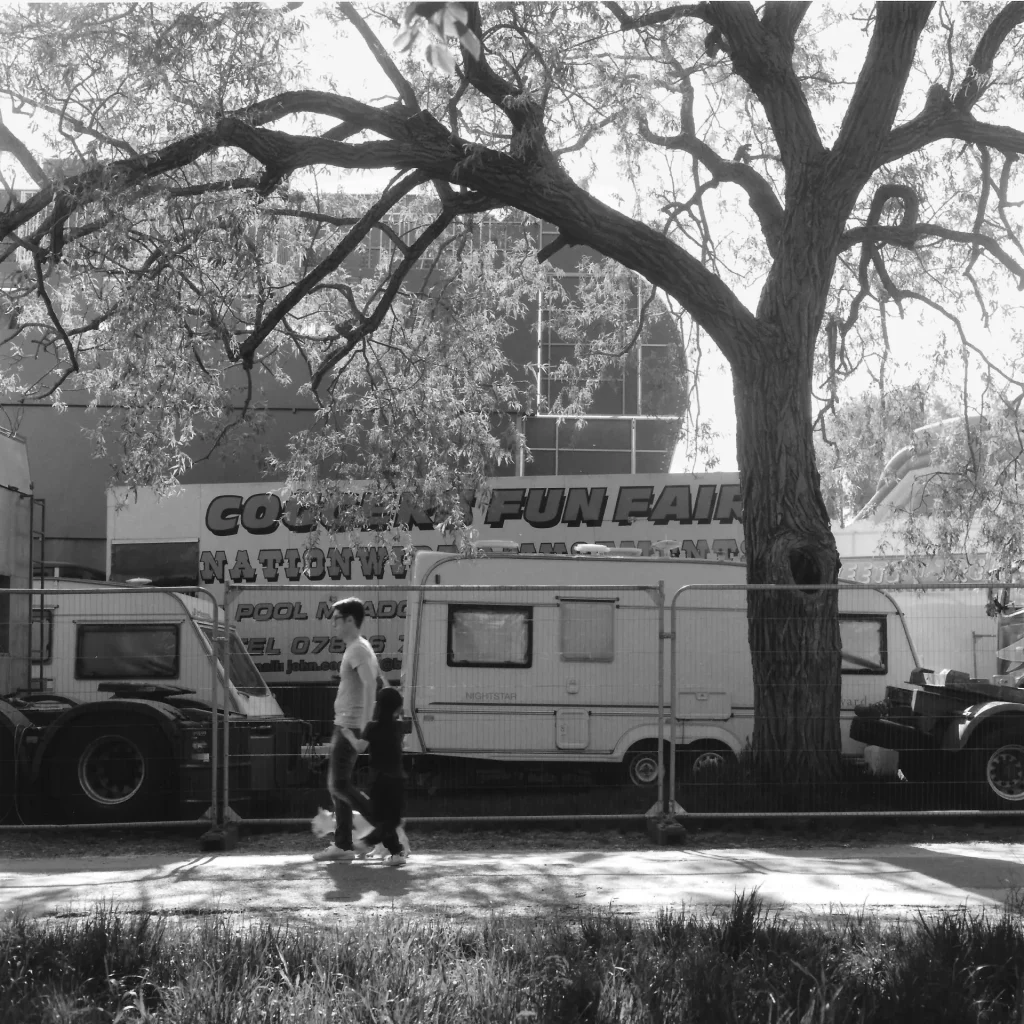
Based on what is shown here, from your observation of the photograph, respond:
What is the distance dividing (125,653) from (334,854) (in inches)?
204

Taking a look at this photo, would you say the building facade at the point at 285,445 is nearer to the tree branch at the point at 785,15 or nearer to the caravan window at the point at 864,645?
the caravan window at the point at 864,645

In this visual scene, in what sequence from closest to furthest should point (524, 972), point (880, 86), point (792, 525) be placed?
point (524, 972) → point (792, 525) → point (880, 86)

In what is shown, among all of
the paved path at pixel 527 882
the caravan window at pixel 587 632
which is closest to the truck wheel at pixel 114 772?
the paved path at pixel 527 882

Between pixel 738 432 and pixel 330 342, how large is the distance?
20.6 ft

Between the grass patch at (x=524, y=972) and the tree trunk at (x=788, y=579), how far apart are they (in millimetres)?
5117

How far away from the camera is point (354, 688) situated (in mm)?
9328

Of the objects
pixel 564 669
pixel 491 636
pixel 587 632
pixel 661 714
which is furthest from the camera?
pixel 491 636

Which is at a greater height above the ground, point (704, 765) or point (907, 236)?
point (907, 236)

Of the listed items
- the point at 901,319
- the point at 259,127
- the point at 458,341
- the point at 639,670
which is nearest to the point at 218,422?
the point at 458,341

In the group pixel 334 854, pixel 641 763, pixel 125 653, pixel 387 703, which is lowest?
pixel 334 854

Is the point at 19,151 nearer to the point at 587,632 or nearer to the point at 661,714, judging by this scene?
the point at 587,632

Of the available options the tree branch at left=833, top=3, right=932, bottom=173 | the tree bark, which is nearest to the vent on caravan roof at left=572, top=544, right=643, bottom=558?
the tree bark

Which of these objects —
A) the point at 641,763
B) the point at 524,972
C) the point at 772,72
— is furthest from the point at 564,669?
the point at 524,972

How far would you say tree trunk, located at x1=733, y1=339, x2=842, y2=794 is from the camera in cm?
1130
